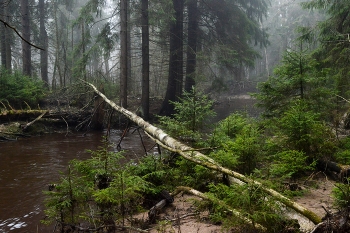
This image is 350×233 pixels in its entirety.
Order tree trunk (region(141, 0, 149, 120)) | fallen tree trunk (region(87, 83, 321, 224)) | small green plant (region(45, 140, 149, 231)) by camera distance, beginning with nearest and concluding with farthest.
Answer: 1. fallen tree trunk (region(87, 83, 321, 224))
2. small green plant (region(45, 140, 149, 231))
3. tree trunk (region(141, 0, 149, 120))

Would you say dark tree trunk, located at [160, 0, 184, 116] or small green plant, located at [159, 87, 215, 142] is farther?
dark tree trunk, located at [160, 0, 184, 116]

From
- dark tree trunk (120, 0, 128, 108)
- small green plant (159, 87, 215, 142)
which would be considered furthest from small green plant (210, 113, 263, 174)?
dark tree trunk (120, 0, 128, 108)

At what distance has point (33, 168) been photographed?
7.58m

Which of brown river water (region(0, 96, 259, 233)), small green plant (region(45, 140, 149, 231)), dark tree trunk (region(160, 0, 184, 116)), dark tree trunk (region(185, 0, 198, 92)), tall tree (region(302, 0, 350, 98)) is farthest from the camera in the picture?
dark tree trunk (region(185, 0, 198, 92))

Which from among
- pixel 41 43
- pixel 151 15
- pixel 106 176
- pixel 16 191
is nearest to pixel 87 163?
pixel 106 176

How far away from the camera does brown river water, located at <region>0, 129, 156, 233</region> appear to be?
15.5ft

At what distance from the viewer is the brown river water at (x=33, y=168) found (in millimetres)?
4711

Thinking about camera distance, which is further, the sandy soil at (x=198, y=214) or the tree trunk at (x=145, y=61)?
the tree trunk at (x=145, y=61)

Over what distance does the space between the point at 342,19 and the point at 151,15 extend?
33.2ft

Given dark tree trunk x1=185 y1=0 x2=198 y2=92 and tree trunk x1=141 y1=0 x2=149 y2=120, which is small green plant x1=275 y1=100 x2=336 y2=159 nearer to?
tree trunk x1=141 y1=0 x2=149 y2=120

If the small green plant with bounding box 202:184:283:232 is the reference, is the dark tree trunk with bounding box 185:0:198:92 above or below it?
above

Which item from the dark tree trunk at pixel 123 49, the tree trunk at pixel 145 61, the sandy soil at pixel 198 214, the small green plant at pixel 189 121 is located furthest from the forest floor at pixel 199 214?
the tree trunk at pixel 145 61

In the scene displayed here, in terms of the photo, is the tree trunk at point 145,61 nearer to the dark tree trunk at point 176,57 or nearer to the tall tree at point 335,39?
the dark tree trunk at point 176,57

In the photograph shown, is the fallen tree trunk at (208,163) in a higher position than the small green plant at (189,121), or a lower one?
lower
